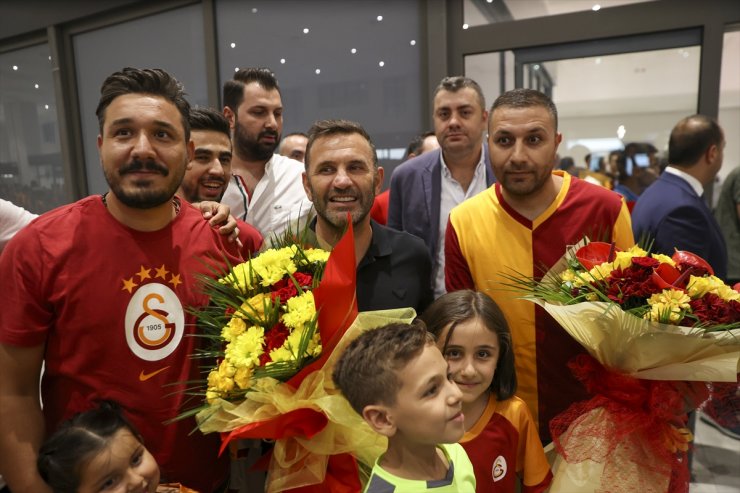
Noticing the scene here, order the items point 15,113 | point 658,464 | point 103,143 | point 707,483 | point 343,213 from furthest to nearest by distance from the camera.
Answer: point 15,113, point 707,483, point 343,213, point 103,143, point 658,464

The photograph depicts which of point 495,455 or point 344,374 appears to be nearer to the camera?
point 344,374

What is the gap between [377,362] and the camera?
115 cm

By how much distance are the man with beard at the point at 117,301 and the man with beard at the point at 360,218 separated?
1.42 ft

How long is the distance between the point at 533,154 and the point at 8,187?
641cm

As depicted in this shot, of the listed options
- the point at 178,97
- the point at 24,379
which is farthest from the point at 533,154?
the point at 24,379

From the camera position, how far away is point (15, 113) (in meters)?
5.94

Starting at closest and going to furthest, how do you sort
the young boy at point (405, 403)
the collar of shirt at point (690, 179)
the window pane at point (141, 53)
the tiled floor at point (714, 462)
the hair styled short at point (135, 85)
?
1. the young boy at point (405, 403)
2. the hair styled short at point (135, 85)
3. the collar of shirt at point (690, 179)
4. the tiled floor at point (714, 462)
5. the window pane at point (141, 53)

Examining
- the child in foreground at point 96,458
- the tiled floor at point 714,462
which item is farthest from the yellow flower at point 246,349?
the tiled floor at point 714,462

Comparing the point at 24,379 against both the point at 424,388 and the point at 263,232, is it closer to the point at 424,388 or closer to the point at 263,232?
the point at 424,388

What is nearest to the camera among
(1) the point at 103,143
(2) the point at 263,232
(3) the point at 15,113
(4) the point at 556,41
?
(1) the point at 103,143

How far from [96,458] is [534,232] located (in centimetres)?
148

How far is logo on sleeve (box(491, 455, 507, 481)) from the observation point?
4.92 ft

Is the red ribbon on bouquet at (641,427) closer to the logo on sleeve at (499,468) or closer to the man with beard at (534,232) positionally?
the logo on sleeve at (499,468)

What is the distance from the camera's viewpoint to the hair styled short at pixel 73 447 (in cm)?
126
